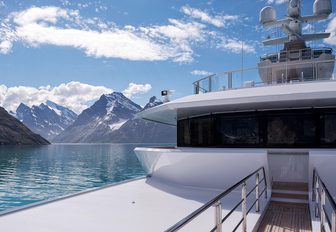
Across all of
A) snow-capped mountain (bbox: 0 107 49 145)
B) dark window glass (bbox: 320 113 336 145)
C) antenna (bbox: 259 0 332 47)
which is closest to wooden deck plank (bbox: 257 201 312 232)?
dark window glass (bbox: 320 113 336 145)

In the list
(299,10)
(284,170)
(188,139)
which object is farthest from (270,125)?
(299,10)

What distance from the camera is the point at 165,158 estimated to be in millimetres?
10508

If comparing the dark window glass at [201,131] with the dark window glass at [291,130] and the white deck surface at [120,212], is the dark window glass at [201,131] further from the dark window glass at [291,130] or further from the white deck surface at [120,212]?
the white deck surface at [120,212]

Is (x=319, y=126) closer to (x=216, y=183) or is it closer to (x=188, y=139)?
(x=216, y=183)

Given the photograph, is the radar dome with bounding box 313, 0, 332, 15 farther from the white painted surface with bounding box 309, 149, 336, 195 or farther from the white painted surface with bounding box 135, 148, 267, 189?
the white painted surface with bounding box 309, 149, 336, 195

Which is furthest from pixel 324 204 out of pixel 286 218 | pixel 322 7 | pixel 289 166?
pixel 322 7

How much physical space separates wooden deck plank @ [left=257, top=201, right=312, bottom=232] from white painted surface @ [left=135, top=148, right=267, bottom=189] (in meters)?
1.18

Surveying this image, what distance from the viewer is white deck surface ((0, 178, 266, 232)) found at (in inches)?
250

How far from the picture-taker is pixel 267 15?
17609 mm

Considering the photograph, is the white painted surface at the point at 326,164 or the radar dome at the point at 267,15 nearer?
the white painted surface at the point at 326,164

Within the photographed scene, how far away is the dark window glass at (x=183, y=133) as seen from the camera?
12.8 meters

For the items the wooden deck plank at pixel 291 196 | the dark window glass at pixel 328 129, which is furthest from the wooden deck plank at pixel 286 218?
the dark window glass at pixel 328 129

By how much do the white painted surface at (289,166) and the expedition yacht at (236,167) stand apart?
0.03 m

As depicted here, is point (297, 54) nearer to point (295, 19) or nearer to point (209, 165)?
point (295, 19)
